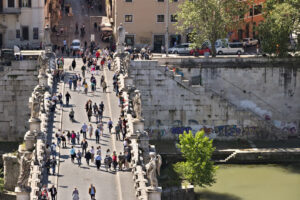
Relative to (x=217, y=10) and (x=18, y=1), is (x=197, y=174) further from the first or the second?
(x=18, y=1)

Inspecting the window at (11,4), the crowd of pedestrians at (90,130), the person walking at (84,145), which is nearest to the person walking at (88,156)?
the crowd of pedestrians at (90,130)

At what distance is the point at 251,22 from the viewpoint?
4926 inches

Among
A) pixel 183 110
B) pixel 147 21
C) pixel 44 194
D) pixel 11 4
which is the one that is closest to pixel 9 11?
pixel 11 4

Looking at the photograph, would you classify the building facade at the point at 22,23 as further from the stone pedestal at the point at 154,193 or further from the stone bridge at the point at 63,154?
the stone pedestal at the point at 154,193

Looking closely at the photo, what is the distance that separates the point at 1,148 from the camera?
109 meters

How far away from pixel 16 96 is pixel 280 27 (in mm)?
27075

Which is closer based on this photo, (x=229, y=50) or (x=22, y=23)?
(x=229, y=50)

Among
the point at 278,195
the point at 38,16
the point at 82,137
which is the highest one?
the point at 38,16

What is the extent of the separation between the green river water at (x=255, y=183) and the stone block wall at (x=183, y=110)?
6.99 meters

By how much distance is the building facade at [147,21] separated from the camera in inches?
4884

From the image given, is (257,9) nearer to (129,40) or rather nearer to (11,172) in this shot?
(129,40)

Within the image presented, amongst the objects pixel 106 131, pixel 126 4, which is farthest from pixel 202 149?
pixel 126 4

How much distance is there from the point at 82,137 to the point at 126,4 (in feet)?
128

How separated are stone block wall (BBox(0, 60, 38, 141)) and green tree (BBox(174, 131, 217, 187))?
19.7 metres
